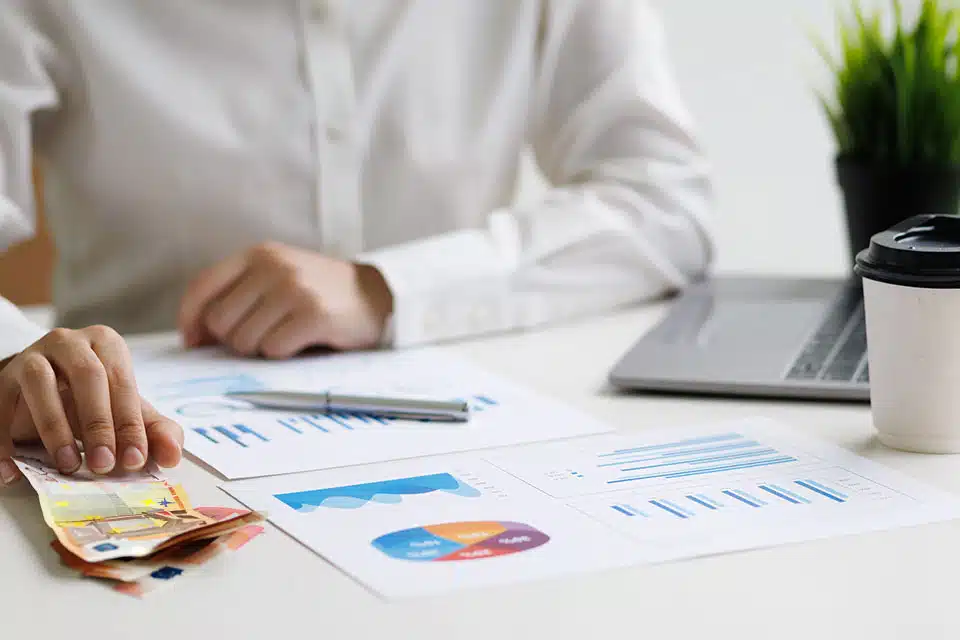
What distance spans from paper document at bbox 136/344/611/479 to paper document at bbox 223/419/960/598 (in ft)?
0.09

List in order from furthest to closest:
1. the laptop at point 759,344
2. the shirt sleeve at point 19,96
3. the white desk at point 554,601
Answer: the shirt sleeve at point 19,96, the laptop at point 759,344, the white desk at point 554,601

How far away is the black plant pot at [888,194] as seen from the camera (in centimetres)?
117

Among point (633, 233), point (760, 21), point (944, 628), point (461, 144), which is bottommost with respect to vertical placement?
point (944, 628)

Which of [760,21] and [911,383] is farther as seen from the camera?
[760,21]

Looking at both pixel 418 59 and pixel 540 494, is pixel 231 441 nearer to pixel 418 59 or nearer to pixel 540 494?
pixel 540 494

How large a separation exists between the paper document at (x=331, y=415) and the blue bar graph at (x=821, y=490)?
155 millimetres

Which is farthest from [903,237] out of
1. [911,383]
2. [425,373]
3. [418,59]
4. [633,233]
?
[418,59]

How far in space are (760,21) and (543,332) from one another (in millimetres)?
1311

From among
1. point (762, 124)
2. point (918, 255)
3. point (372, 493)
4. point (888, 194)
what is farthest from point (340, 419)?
point (762, 124)

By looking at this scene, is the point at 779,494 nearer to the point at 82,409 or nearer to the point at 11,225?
the point at 82,409

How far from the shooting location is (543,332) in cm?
115

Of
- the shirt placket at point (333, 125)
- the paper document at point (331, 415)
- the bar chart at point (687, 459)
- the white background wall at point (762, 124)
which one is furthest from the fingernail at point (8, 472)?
the white background wall at point (762, 124)

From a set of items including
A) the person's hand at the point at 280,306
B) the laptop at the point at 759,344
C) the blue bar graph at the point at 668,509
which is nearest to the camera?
the blue bar graph at the point at 668,509

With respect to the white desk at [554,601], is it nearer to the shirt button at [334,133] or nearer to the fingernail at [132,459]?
the fingernail at [132,459]
